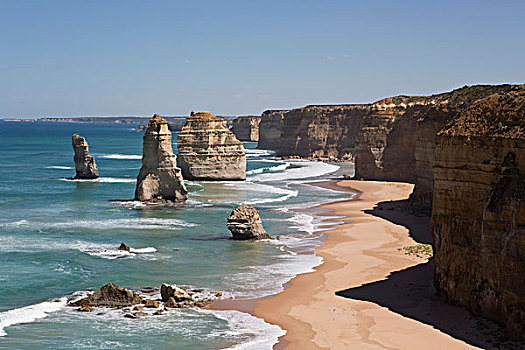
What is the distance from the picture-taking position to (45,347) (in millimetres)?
17875

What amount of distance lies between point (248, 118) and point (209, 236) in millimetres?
139187

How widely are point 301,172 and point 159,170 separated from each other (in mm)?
35067

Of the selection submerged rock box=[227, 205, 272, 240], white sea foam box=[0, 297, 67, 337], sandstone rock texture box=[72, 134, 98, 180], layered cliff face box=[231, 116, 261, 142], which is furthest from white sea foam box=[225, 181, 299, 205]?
layered cliff face box=[231, 116, 261, 142]

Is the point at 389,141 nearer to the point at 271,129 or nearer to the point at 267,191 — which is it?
the point at 267,191

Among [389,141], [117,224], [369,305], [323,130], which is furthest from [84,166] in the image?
[369,305]

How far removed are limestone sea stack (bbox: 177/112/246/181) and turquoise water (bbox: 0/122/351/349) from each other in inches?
257

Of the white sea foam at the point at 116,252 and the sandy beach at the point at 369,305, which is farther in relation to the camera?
the white sea foam at the point at 116,252

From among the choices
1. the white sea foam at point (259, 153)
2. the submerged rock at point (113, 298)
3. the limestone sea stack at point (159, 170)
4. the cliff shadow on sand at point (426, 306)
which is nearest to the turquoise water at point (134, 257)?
the submerged rock at point (113, 298)

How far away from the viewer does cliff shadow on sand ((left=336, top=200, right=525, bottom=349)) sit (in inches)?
644

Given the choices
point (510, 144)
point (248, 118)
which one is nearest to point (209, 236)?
point (510, 144)

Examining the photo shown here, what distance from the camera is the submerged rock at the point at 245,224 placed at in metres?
32.7

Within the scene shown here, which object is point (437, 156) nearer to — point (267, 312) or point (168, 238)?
point (267, 312)

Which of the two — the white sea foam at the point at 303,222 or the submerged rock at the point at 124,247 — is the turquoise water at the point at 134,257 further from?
the submerged rock at the point at 124,247

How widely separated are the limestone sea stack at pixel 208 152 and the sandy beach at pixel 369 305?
1353 inches
